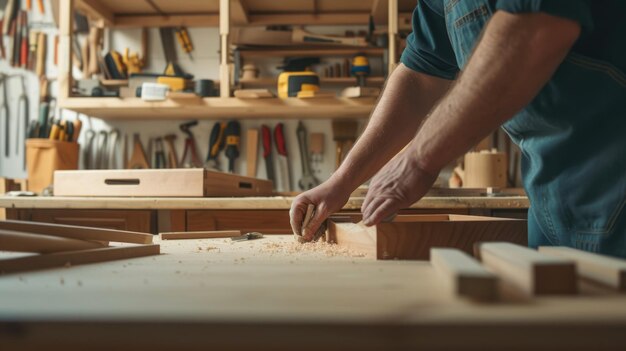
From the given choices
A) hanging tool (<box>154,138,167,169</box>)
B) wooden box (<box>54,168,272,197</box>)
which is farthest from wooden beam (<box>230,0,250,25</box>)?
wooden box (<box>54,168,272,197</box>)

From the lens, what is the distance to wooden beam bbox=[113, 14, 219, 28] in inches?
122

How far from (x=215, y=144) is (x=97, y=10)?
1008 millimetres

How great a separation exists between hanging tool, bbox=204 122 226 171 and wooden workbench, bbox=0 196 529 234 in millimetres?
970

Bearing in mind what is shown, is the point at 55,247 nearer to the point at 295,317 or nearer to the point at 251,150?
the point at 295,317

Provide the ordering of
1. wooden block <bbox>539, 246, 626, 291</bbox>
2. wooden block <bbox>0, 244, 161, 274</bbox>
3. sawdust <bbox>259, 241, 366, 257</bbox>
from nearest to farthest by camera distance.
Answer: wooden block <bbox>539, 246, 626, 291</bbox>, wooden block <bbox>0, 244, 161, 274</bbox>, sawdust <bbox>259, 241, 366, 257</bbox>

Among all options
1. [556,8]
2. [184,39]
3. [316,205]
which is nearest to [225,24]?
[184,39]

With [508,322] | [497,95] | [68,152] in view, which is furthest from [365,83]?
[508,322]

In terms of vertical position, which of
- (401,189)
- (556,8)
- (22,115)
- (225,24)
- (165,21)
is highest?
(165,21)

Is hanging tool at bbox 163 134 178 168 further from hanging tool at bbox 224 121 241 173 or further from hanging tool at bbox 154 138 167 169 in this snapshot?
hanging tool at bbox 224 121 241 173

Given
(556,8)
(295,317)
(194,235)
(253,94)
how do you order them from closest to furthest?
(295,317), (556,8), (194,235), (253,94)

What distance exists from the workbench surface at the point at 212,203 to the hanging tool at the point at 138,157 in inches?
37.1

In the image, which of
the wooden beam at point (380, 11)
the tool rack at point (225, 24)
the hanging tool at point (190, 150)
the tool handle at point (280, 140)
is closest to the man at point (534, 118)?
the tool rack at point (225, 24)

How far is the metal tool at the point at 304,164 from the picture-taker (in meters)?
2.98

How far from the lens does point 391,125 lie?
1.19 m
